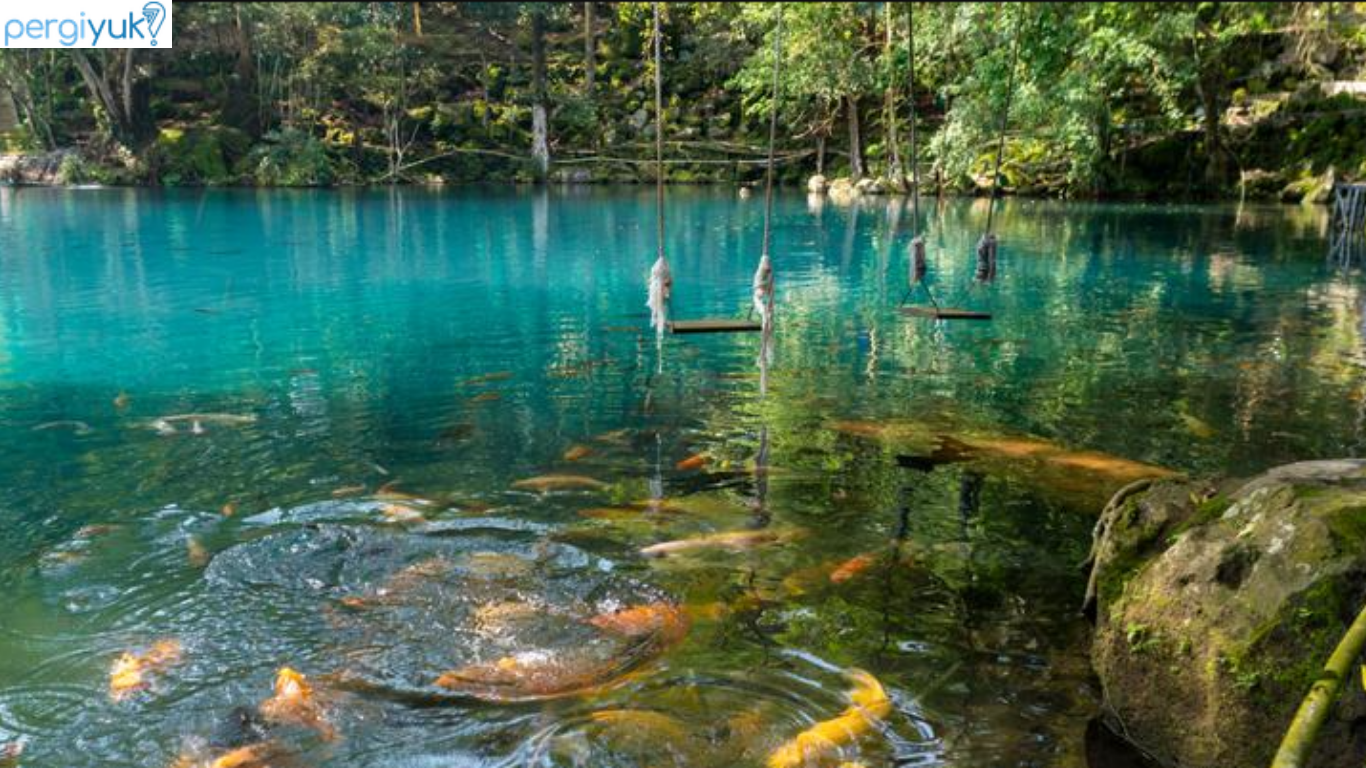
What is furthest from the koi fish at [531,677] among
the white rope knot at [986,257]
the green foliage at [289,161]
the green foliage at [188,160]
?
the green foliage at [188,160]

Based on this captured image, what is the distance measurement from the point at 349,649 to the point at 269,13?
1833 inches

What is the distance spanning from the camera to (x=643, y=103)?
53250mm

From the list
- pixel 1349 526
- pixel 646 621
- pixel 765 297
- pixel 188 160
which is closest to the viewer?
pixel 1349 526

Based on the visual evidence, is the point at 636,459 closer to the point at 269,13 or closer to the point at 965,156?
the point at 965,156

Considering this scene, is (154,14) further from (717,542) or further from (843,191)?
(843,191)

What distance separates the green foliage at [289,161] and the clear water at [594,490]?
27547 millimetres

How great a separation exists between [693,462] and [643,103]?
46.1 meters

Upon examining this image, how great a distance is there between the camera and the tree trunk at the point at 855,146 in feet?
156

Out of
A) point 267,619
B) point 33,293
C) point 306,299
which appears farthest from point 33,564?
point 33,293

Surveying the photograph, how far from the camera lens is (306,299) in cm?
1892

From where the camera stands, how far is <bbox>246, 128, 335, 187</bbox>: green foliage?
156 feet

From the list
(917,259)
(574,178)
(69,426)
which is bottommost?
(69,426)

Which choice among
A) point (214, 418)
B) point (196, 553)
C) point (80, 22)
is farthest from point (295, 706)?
point (80, 22)

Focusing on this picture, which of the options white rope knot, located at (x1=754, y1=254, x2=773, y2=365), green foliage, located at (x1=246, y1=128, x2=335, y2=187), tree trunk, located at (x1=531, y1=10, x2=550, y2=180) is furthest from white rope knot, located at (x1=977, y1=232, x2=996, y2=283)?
green foliage, located at (x1=246, y1=128, x2=335, y2=187)
